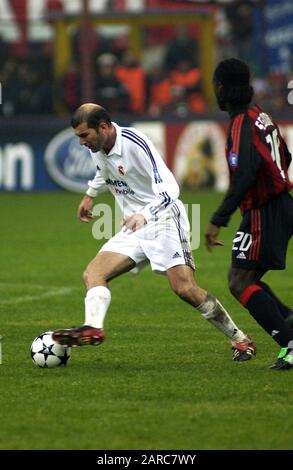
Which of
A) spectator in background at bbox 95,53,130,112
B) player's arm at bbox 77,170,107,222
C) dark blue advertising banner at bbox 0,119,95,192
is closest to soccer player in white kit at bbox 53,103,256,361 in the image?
player's arm at bbox 77,170,107,222

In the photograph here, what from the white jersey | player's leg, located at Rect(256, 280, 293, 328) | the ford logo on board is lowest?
the ford logo on board

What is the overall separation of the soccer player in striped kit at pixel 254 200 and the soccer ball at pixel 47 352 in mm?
1235

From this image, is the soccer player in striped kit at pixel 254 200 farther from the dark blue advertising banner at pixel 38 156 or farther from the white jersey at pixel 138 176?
the dark blue advertising banner at pixel 38 156

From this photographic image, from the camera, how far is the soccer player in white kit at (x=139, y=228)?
28.1ft

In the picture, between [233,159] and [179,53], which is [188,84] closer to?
[179,53]

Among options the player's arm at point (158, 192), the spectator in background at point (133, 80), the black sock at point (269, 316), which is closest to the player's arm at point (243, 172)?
the player's arm at point (158, 192)

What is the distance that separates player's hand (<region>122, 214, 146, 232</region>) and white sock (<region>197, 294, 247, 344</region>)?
0.84 m

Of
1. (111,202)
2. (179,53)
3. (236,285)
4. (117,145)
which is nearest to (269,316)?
(236,285)

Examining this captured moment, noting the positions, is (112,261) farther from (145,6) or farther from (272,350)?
(145,6)

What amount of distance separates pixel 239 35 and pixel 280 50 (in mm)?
1228

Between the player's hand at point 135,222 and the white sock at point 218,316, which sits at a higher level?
the player's hand at point 135,222

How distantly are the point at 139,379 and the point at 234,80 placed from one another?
1999 mm

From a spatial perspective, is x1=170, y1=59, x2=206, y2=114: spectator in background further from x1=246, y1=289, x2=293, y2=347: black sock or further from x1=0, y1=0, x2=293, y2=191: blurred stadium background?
x1=246, y1=289, x2=293, y2=347: black sock

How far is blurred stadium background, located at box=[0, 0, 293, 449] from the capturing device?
709 centimetres
